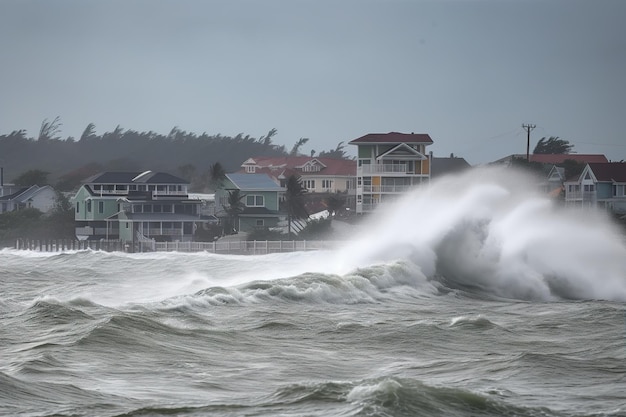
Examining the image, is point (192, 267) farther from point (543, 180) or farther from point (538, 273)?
point (543, 180)

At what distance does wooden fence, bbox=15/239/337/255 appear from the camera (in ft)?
214

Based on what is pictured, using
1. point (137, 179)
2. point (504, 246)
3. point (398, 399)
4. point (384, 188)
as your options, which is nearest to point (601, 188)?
point (384, 188)

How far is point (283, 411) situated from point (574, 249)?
24833 millimetres

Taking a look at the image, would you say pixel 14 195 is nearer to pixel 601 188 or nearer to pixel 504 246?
pixel 601 188

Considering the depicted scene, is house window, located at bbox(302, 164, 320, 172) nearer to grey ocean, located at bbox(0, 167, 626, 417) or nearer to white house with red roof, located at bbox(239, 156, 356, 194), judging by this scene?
white house with red roof, located at bbox(239, 156, 356, 194)

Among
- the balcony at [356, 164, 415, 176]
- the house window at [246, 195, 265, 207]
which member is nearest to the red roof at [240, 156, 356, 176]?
the house window at [246, 195, 265, 207]

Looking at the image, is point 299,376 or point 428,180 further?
point 428,180

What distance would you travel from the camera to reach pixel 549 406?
15078mm

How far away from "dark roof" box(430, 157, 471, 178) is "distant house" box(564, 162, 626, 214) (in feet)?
48.2

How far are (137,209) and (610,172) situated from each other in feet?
107

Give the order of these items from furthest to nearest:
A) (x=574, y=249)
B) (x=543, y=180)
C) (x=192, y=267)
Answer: (x=543, y=180), (x=192, y=267), (x=574, y=249)

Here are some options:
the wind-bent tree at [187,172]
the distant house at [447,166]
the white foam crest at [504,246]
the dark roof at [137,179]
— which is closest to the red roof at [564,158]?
the distant house at [447,166]

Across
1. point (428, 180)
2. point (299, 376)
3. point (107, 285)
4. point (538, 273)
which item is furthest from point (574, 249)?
point (428, 180)

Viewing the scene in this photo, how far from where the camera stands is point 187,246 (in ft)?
226
